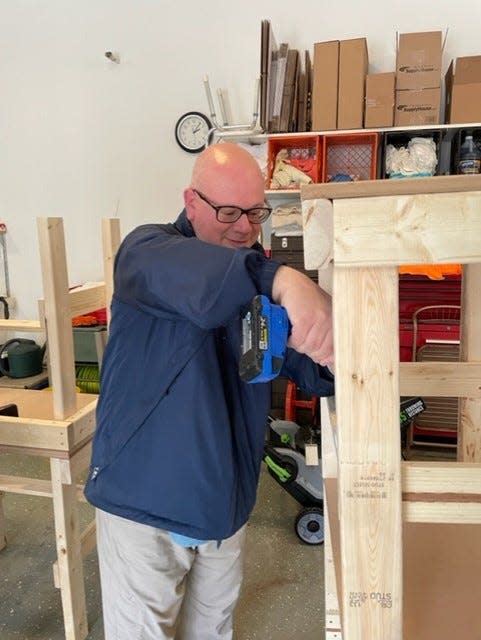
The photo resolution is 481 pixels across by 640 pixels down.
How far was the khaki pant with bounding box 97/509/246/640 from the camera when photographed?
1.17 metres

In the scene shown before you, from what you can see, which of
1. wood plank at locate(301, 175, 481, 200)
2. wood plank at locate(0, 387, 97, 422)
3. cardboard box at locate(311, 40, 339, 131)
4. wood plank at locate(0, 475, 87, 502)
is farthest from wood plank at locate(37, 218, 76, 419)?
cardboard box at locate(311, 40, 339, 131)

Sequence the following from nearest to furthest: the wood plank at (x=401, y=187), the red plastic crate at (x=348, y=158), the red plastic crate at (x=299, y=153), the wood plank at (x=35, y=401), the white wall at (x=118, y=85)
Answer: the wood plank at (x=401, y=187)
the wood plank at (x=35, y=401)
the red plastic crate at (x=299, y=153)
the red plastic crate at (x=348, y=158)
the white wall at (x=118, y=85)

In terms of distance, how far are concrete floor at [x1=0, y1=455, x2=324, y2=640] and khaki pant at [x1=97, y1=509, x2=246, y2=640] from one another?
0.62 meters

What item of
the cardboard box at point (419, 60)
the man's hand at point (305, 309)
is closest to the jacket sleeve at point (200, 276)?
the man's hand at point (305, 309)

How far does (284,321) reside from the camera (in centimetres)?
69

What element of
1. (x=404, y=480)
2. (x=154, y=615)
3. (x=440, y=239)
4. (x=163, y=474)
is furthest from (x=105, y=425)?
(x=440, y=239)

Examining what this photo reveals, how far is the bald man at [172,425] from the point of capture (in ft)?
3.46

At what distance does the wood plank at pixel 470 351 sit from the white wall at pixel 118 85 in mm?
2936

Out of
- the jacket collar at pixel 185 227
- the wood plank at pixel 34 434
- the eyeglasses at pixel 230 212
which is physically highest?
the eyeglasses at pixel 230 212

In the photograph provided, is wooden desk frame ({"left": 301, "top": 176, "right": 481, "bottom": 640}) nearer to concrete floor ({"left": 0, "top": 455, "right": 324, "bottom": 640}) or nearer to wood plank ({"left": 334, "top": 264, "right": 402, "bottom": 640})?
wood plank ({"left": 334, "top": 264, "right": 402, "bottom": 640})

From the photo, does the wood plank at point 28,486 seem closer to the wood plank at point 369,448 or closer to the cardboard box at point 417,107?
the wood plank at point 369,448

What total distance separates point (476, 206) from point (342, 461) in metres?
0.33

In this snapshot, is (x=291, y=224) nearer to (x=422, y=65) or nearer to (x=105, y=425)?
(x=422, y=65)

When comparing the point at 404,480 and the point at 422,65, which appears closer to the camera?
the point at 404,480
